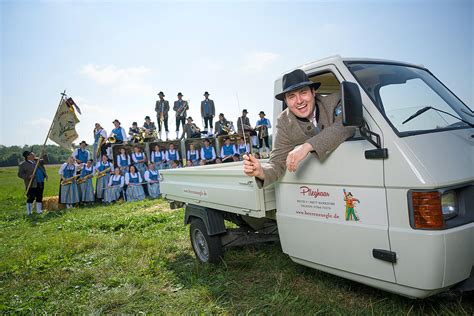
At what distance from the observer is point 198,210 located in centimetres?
452

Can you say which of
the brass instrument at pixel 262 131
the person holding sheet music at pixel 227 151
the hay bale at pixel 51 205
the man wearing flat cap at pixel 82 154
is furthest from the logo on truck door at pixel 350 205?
the brass instrument at pixel 262 131

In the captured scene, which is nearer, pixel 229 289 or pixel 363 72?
pixel 363 72

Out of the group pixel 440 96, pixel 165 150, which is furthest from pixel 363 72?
pixel 165 150

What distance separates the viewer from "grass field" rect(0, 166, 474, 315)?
3.03 meters

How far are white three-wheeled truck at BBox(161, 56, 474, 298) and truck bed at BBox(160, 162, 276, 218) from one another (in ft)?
0.08

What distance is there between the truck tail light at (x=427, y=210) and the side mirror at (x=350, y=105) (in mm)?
649

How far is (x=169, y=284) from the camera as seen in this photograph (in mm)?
4152

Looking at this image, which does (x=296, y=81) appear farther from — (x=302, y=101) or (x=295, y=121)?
(x=295, y=121)

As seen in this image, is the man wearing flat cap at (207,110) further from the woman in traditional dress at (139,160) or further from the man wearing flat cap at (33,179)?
the man wearing flat cap at (33,179)

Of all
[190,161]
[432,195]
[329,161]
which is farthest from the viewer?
[190,161]

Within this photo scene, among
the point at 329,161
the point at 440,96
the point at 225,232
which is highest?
the point at 440,96

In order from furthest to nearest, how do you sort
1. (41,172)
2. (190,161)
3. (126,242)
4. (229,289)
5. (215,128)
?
1. (215,128)
2. (190,161)
3. (41,172)
4. (126,242)
5. (229,289)

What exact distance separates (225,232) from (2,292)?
3.18 meters

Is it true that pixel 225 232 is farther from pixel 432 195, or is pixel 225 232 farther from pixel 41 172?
pixel 41 172
